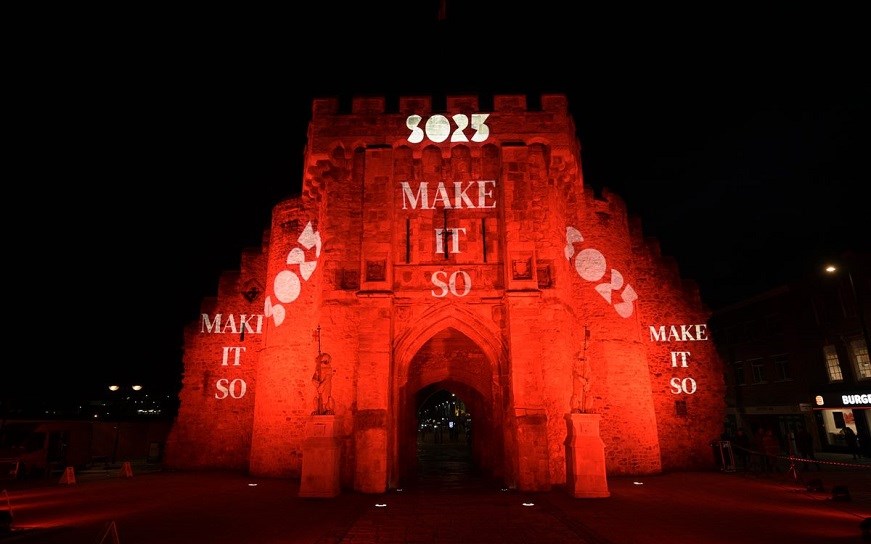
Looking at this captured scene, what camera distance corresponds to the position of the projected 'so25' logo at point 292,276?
57.7 ft

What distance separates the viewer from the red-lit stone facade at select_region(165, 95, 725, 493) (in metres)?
13.4

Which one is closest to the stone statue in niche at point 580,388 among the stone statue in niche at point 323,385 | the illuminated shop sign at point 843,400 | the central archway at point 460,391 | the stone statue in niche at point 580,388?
the stone statue in niche at point 580,388

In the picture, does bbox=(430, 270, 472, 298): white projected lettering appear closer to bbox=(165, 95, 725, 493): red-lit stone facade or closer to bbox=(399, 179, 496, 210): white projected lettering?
bbox=(165, 95, 725, 493): red-lit stone facade

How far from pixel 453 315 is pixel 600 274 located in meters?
6.84

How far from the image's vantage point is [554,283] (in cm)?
1420

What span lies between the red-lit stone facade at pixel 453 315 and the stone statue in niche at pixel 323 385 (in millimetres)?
683

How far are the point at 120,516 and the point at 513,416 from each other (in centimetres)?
877

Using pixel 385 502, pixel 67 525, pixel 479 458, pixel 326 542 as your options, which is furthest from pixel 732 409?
pixel 67 525

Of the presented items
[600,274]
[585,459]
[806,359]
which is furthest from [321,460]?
[806,359]

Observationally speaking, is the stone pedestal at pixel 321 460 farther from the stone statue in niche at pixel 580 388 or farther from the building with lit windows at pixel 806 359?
the building with lit windows at pixel 806 359

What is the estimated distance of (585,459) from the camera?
11773 millimetres

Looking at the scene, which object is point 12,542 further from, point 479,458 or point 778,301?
point 778,301

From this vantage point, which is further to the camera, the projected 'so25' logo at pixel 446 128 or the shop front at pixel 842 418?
the shop front at pixel 842 418

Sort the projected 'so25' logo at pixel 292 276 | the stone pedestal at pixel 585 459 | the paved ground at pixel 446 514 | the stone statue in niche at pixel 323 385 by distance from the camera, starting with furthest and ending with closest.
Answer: the projected 'so25' logo at pixel 292 276 → the stone statue in niche at pixel 323 385 → the stone pedestal at pixel 585 459 → the paved ground at pixel 446 514
